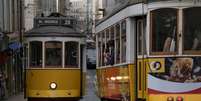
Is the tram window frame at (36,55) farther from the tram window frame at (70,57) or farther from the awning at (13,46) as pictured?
the awning at (13,46)

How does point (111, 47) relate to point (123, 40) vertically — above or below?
below

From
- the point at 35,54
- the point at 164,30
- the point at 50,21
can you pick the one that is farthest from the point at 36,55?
the point at 164,30

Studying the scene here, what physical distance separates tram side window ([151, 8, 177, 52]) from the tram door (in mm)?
603

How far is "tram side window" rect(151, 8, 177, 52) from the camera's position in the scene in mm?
14586

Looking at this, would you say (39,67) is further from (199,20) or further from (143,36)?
(199,20)

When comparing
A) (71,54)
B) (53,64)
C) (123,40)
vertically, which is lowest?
(53,64)

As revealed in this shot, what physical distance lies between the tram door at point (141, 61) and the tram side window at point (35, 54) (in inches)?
289

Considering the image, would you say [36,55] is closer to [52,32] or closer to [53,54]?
[53,54]

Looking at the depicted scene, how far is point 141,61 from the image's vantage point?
606 inches

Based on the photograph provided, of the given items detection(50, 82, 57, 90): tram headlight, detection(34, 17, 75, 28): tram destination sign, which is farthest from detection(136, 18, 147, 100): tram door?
detection(34, 17, 75, 28): tram destination sign

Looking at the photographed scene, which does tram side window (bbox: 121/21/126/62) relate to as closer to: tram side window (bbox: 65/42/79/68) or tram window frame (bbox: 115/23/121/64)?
tram window frame (bbox: 115/23/121/64)

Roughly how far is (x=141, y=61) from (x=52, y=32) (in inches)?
324

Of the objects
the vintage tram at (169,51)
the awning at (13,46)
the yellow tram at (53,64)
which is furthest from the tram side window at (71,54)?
the awning at (13,46)

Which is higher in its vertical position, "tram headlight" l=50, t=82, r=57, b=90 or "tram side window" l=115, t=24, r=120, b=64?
"tram side window" l=115, t=24, r=120, b=64
